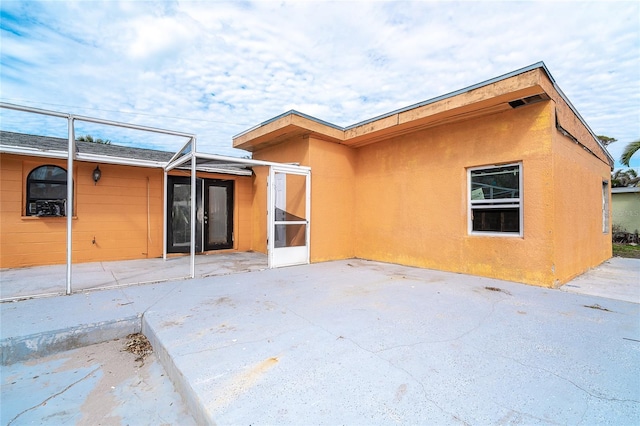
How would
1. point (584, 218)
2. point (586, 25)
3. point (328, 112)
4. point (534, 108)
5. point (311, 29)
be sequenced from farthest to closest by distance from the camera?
point (328, 112)
point (311, 29)
point (584, 218)
point (586, 25)
point (534, 108)

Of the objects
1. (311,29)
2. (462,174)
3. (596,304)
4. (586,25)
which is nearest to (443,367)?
(596,304)

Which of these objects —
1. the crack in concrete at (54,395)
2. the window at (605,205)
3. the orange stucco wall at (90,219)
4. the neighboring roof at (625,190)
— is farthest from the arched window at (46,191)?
the neighboring roof at (625,190)

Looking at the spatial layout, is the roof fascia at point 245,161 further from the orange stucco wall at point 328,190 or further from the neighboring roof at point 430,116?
the neighboring roof at point 430,116

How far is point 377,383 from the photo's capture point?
2.04 metres

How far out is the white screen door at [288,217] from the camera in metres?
6.58

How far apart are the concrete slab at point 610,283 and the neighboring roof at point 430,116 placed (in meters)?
2.99

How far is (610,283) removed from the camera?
534 cm

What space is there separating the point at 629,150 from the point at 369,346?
42.6 feet

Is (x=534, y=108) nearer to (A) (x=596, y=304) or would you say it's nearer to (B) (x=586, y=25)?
(B) (x=586, y=25)

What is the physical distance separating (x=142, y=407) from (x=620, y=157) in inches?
585

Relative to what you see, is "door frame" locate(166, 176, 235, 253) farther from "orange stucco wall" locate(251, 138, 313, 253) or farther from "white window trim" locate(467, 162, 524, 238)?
"white window trim" locate(467, 162, 524, 238)

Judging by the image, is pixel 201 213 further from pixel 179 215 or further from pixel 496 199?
pixel 496 199

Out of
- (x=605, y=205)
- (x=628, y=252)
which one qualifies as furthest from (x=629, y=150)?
(x=628, y=252)

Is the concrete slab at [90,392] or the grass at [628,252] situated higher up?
the grass at [628,252]
